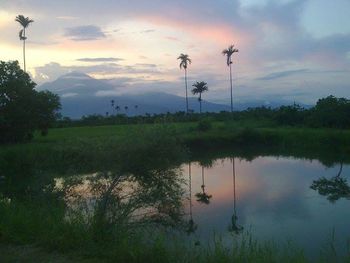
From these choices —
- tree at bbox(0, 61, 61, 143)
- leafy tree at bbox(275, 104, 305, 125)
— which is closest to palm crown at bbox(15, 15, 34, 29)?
tree at bbox(0, 61, 61, 143)

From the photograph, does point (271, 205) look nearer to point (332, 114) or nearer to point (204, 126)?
point (204, 126)

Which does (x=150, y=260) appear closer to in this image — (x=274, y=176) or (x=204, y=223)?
(x=204, y=223)

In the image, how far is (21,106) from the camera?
3409cm

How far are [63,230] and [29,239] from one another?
55cm

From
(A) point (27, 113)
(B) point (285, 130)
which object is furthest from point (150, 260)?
(B) point (285, 130)

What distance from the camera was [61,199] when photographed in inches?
433

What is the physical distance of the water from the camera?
1338 centimetres

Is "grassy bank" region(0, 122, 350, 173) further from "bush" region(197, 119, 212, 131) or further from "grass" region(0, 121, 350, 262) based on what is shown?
"grass" region(0, 121, 350, 262)

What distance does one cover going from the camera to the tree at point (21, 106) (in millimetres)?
33594

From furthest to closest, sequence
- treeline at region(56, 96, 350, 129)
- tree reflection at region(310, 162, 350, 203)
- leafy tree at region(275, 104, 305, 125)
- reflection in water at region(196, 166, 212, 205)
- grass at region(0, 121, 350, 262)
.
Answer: leafy tree at region(275, 104, 305, 125), treeline at region(56, 96, 350, 129), tree reflection at region(310, 162, 350, 203), reflection in water at region(196, 166, 212, 205), grass at region(0, 121, 350, 262)

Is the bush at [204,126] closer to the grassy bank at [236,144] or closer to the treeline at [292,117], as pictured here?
the grassy bank at [236,144]

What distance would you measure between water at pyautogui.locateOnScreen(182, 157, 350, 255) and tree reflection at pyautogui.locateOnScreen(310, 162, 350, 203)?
14.1 inches

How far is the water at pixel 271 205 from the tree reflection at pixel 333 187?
359 mm

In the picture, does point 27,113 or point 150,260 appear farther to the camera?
point 27,113
